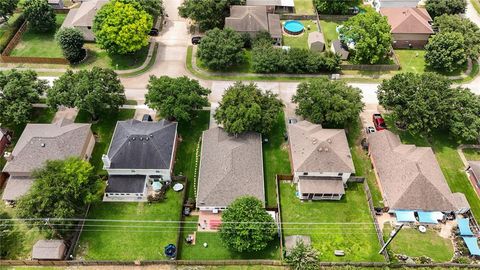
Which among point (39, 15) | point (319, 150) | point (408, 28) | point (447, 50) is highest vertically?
point (39, 15)

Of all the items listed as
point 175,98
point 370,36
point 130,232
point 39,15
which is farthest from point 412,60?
point 39,15

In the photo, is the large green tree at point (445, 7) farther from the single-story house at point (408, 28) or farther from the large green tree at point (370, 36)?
the large green tree at point (370, 36)

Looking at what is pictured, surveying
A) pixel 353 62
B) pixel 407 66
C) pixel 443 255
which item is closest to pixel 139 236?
pixel 443 255

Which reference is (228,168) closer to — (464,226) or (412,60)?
(464,226)

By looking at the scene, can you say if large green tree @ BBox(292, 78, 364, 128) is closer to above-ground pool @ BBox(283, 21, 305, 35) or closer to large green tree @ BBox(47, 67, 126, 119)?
above-ground pool @ BBox(283, 21, 305, 35)

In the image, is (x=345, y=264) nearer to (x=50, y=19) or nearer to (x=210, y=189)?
(x=210, y=189)

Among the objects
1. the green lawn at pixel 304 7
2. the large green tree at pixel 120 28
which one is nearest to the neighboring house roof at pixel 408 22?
the green lawn at pixel 304 7
